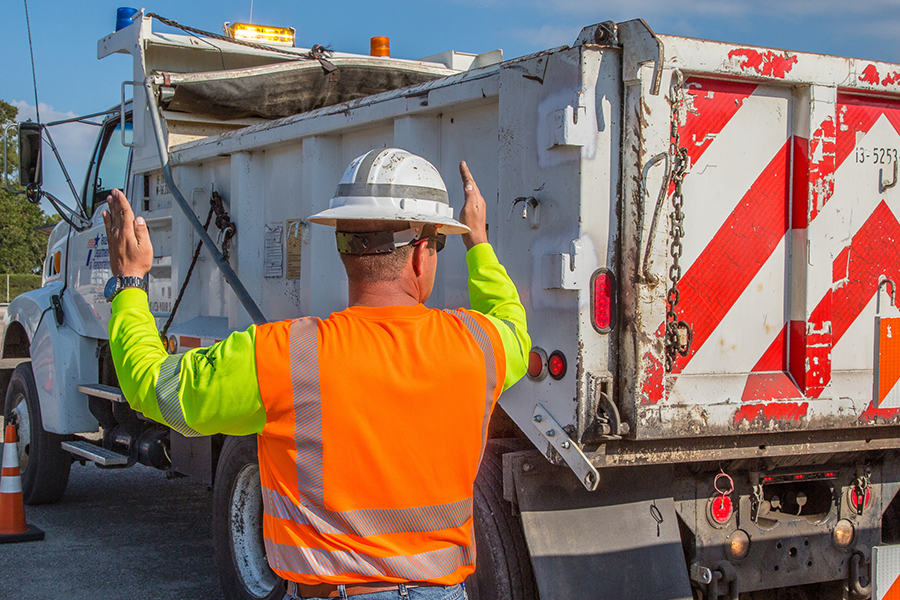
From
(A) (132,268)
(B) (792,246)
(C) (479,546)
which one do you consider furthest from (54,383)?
(B) (792,246)

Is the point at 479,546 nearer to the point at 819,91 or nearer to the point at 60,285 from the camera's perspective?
the point at 819,91

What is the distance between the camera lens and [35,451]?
258 inches

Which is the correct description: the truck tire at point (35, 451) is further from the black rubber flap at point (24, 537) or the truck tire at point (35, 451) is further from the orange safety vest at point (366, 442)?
the orange safety vest at point (366, 442)

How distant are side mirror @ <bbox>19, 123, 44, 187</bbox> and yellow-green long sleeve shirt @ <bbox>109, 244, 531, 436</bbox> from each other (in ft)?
15.3

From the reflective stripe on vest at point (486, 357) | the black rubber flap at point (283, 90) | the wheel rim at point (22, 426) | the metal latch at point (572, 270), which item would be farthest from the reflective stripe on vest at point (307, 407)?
the wheel rim at point (22, 426)

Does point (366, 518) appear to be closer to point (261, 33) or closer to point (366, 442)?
point (366, 442)

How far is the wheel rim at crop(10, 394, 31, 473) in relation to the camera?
262 inches

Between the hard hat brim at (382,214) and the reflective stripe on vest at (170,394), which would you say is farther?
the hard hat brim at (382,214)

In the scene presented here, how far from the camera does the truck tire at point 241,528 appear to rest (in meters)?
4.15

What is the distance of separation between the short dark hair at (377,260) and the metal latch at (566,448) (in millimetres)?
1112

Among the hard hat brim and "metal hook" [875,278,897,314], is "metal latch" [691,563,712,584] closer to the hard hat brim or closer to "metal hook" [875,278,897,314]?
"metal hook" [875,278,897,314]

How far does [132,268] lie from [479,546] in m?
1.59

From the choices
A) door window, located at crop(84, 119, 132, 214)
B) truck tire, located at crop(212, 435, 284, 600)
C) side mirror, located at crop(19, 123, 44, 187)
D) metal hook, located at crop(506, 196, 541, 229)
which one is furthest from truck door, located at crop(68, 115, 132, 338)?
metal hook, located at crop(506, 196, 541, 229)

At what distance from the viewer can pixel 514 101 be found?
122 inches
